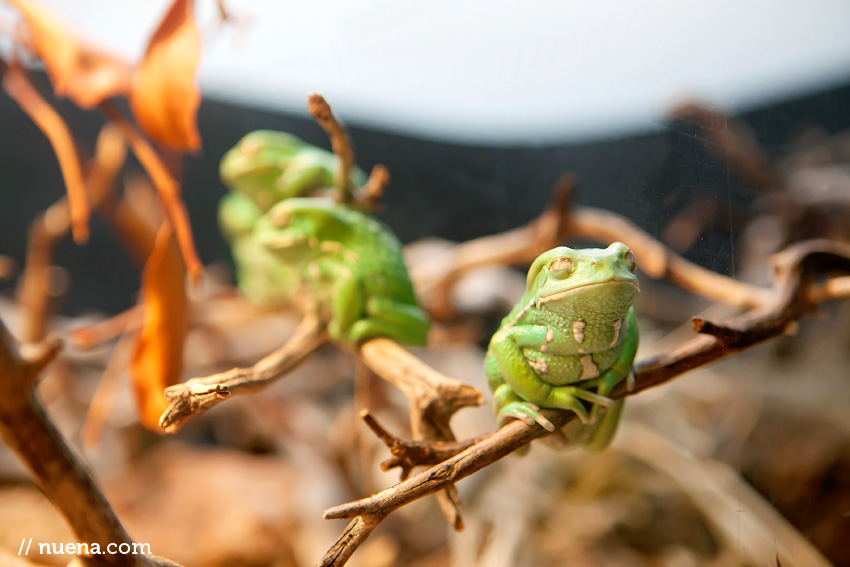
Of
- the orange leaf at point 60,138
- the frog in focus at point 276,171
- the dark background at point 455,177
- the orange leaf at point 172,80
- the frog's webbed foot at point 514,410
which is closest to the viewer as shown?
the frog's webbed foot at point 514,410

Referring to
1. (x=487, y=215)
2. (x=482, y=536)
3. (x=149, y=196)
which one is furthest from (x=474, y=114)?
(x=149, y=196)

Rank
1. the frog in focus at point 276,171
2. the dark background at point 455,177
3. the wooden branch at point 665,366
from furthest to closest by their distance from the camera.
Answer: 1. the frog in focus at point 276,171
2. the dark background at point 455,177
3. the wooden branch at point 665,366

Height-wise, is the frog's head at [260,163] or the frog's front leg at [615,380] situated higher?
the frog's head at [260,163]

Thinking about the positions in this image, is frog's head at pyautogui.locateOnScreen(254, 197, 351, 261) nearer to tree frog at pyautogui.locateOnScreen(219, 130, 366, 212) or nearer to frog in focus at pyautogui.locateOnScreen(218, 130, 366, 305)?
frog in focus at pyautogui.locateOnScreen(218, 130, 366, 305)

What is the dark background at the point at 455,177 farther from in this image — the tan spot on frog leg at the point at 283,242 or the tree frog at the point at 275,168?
the tan spot on frog leg at the point at 283,242

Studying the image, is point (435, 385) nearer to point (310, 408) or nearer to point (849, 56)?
point (310, 408)

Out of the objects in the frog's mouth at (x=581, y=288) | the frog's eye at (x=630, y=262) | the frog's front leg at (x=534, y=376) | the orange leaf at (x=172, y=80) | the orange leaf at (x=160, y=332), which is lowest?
the orange leaf at (x=160, y=332)

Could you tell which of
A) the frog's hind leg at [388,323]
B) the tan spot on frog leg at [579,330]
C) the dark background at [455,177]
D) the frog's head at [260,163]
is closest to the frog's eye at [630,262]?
the tan spot on frog leg at [579,330]
